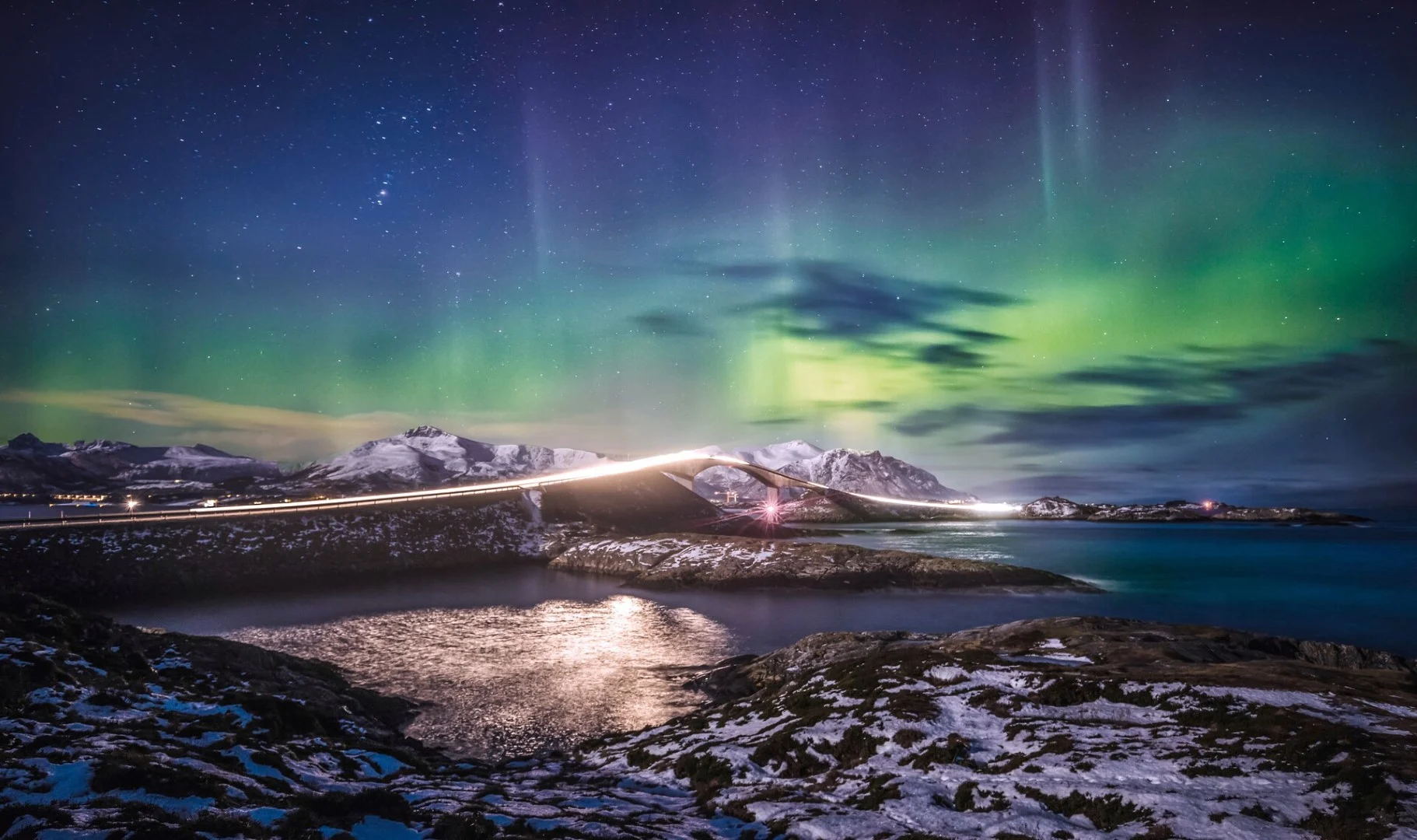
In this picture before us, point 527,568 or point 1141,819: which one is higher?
point 1141,819

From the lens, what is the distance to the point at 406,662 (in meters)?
51.1

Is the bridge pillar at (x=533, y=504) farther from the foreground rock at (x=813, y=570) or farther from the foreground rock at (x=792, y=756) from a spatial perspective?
the foreground rock at (x=792, y=756)

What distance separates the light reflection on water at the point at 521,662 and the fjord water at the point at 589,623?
187 mm

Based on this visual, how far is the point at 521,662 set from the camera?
168 feet

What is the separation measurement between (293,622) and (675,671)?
47948 millimetres

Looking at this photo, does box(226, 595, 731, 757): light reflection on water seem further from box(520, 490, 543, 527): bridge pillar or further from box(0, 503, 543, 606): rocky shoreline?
box(520, 490, 543, 527): bridge pillar

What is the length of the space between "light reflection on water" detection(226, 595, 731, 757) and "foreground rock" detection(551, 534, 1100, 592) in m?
22.2

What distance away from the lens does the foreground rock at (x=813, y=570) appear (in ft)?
326

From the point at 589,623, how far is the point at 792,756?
47807 millimetres

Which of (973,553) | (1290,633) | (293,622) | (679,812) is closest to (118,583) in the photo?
(293,622)

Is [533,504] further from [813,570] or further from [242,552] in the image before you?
[813,570]

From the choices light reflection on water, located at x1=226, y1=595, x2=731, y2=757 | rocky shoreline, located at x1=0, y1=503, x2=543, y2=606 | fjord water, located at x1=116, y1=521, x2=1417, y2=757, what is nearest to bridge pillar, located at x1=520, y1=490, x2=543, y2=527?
rocky shoreline, located at x1=0, y1=503, x2=543, y2=606

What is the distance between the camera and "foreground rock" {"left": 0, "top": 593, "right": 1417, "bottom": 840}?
16.1m

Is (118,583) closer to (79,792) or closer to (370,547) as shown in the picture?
(370,547)
